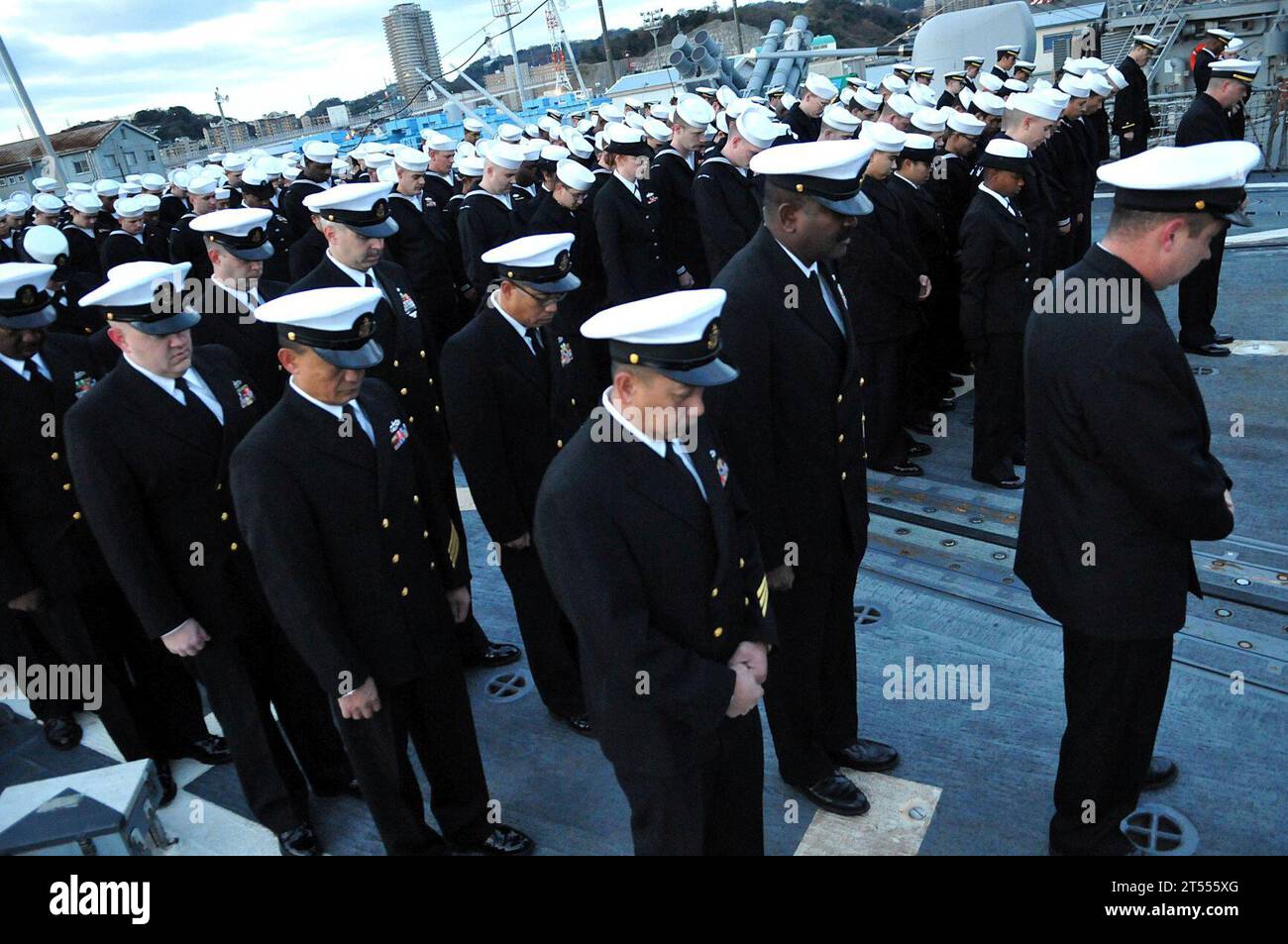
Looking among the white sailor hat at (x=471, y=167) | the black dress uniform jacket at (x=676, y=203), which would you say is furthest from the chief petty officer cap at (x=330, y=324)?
the white sailor hat at (x=471, y=167)

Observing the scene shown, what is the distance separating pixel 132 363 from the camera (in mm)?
3115

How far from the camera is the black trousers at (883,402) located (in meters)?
5.80

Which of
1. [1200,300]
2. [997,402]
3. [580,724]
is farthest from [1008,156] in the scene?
[580,724]

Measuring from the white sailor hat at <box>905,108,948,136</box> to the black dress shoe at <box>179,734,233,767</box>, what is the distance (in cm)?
626

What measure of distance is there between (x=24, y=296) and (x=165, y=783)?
81.9 inches

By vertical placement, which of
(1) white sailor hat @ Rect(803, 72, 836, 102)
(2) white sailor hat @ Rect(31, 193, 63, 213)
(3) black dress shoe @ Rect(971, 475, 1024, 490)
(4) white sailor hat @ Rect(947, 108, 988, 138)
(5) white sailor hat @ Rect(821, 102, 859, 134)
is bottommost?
(3) black dress shoe @ Rect(971, 475, 1024, 490)

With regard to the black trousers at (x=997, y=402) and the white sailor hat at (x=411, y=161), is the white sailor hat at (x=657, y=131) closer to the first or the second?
the white sailor hat at (x=411, y=161)

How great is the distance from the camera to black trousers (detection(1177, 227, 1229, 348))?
6641 millimetres

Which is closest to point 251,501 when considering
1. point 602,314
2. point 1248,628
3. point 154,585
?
point 154,585

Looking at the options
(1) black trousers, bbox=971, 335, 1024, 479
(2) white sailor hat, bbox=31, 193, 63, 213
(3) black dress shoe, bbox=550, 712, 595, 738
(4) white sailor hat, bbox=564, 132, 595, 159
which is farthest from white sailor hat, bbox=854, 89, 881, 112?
(2) white sailor hat, bbox=31, 193, 63, 213

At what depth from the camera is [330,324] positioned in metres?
2.61

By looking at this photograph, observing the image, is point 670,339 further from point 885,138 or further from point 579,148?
point 579,148

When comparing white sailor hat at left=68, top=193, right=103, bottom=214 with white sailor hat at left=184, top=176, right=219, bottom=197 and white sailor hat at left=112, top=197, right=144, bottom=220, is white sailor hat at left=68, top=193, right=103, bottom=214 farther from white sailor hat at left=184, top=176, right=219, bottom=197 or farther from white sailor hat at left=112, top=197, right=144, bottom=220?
white sailor hat at left=184, top=176, right=219, bottom=197

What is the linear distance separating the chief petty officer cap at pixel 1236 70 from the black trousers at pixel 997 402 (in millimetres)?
3199
